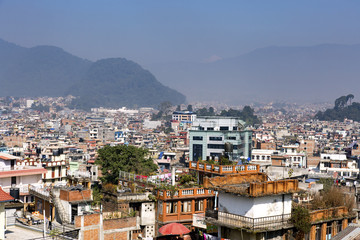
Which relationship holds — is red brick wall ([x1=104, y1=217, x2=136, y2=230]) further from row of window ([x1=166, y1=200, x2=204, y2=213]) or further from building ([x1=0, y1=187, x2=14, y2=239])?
building ([x1=0, y1=187, x2=14, y2=239])

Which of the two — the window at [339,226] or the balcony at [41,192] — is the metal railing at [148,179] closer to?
the balcony at [41,192]

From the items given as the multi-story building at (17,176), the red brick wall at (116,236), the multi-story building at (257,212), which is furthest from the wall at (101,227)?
the multi-story building at (17,176)

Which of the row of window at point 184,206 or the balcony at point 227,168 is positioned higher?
the balcony at point 227,168

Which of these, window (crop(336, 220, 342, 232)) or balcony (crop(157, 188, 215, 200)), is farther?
balcony (crop(157, 188, 215, 200))

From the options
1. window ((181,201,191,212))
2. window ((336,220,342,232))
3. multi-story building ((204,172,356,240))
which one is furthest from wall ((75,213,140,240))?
window ((336,220,342,232))

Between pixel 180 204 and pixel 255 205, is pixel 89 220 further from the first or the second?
pixel 255 205
